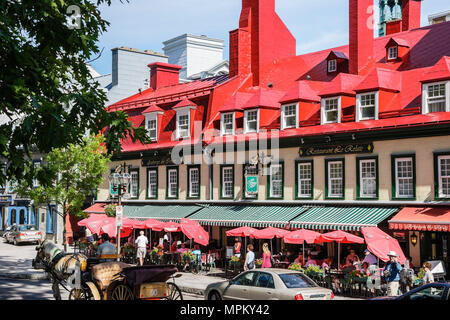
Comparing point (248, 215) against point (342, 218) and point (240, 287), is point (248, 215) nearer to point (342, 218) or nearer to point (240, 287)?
point (342, 218)

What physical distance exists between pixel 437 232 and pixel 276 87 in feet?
44.5

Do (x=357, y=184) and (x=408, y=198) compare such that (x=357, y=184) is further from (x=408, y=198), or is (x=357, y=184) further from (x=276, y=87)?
(x=276, y=87)

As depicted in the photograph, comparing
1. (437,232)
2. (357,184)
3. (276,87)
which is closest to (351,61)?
(276,87)

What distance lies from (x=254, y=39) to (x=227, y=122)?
6045 mm

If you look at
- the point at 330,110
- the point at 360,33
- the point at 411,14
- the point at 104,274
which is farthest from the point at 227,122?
the point at 104,274

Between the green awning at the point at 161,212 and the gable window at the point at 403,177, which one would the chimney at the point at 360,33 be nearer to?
the gable window at the point at 403,177

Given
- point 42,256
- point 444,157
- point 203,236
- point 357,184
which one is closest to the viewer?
point 42,256

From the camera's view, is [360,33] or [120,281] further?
[360,33]

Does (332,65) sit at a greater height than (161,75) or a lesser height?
lesser

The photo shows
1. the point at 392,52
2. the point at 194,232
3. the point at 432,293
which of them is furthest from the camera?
the point at 392,52

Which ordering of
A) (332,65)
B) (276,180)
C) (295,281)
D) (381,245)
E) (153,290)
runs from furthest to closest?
(332,65)
(276,180)
(381,245)
(295,281)
(153,290)

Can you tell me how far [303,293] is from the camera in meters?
14.8

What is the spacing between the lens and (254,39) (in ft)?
118

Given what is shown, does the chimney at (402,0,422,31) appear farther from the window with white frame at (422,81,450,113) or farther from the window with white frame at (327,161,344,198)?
the window with white frame at (327,161,344,198)
